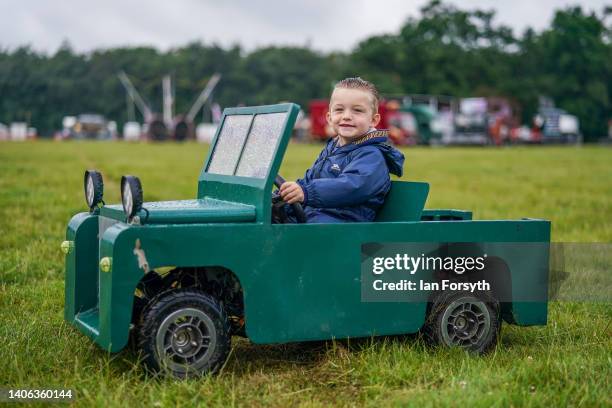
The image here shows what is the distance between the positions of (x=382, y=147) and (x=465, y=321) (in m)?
0.91

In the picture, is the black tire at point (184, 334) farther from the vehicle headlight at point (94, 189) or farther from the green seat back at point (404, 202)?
the green seat back at point (404, 202)

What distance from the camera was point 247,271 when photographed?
354cm

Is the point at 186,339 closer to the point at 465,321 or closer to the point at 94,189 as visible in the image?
the point at 94,189

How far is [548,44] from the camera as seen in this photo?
81062 millimetres

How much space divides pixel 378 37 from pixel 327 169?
7755cm

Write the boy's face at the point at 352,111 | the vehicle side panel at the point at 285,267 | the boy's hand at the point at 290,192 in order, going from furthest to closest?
the boy's face at the point at 352,111, the boy's hand at the point at 290,192, the vehicle side panel at the point at 285,267

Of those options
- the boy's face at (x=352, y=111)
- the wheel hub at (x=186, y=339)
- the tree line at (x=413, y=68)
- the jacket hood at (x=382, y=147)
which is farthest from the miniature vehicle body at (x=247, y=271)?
the tree line at (x=413, y=68)

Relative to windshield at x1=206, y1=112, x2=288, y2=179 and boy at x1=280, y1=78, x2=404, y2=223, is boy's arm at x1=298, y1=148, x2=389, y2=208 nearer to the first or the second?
boy at x1=280, y1=78, x2=404, y2=223

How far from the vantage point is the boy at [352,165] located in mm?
3963

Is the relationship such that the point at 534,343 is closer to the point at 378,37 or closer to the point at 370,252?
the point at 370,252

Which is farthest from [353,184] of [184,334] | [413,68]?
[413,68]

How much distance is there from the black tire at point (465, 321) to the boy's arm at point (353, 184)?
0.60 meters

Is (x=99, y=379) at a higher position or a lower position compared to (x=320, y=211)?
lower

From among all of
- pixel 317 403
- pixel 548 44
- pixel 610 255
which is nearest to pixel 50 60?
pixel 610 255
